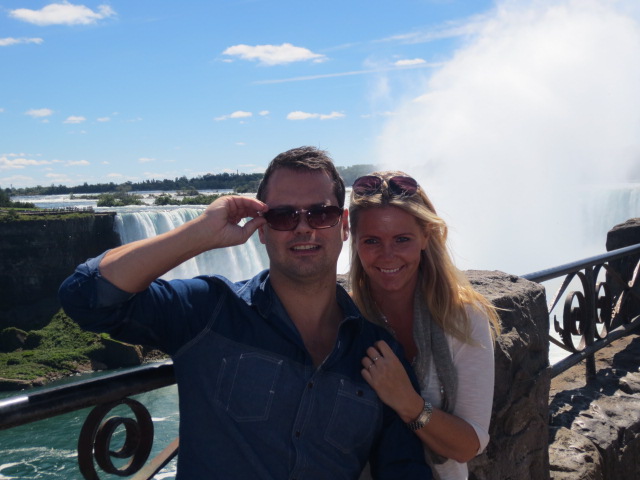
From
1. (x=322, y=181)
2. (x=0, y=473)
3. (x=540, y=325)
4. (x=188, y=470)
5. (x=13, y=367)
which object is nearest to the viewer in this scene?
(x=188, y=470)

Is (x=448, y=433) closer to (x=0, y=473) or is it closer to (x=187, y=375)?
(x=187, y=375)

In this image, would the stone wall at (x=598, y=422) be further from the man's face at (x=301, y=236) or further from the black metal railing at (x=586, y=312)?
the man's face at (x=301, y=236)

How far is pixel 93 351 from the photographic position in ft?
96.8

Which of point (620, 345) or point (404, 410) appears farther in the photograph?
point (620, 345)

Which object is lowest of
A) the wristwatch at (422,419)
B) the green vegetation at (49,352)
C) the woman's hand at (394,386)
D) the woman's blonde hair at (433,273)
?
the green vegetation at (49,352)

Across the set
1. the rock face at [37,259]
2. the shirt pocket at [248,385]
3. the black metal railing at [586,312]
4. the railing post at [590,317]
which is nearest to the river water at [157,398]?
the rock face at [37,259]

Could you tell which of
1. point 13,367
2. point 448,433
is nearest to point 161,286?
point 448,433

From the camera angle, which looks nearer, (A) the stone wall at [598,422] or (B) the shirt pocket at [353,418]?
(B) the shirt pocket at [353,418]

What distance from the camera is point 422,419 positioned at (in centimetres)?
155

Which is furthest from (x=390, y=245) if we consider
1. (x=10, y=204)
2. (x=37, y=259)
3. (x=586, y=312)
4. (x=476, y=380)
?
(x=10, y=204)

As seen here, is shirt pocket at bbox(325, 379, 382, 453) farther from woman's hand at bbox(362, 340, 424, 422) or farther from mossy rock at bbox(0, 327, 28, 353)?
mossy rock at bbox(0, 327, 28, 353)

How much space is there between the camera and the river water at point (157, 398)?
16469 millimetres

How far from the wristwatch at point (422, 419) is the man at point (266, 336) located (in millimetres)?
28

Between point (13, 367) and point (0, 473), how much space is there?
43.0ft
